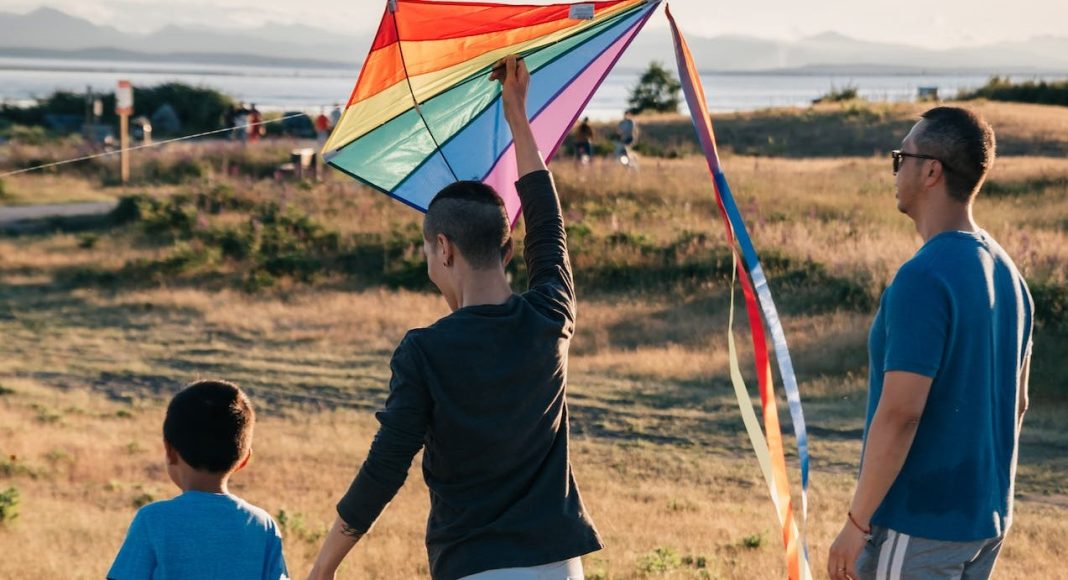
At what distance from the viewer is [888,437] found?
3.35m

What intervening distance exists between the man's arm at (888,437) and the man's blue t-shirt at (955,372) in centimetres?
5

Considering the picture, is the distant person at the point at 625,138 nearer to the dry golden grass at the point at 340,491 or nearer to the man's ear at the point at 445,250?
the dry golden grass at the point at 340,491

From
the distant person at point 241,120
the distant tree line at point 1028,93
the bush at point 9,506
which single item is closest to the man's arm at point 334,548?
the bush at point 9,506

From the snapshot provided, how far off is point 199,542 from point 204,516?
0.23 ft

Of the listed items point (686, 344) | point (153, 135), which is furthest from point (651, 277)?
point (153, 135)

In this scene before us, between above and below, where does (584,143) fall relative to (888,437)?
below

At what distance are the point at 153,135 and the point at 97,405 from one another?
37958 mm

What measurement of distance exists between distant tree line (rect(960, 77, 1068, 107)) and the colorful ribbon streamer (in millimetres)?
49525

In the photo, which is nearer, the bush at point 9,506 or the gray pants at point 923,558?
the gray pants at point 923,558

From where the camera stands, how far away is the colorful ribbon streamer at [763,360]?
400 centimetres

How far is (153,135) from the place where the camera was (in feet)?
158

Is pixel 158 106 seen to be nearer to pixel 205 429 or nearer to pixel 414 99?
pixel 414 99

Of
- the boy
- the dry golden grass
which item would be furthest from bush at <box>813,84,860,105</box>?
the boy

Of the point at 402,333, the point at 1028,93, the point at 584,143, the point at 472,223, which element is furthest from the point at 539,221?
the point at 1028,93
